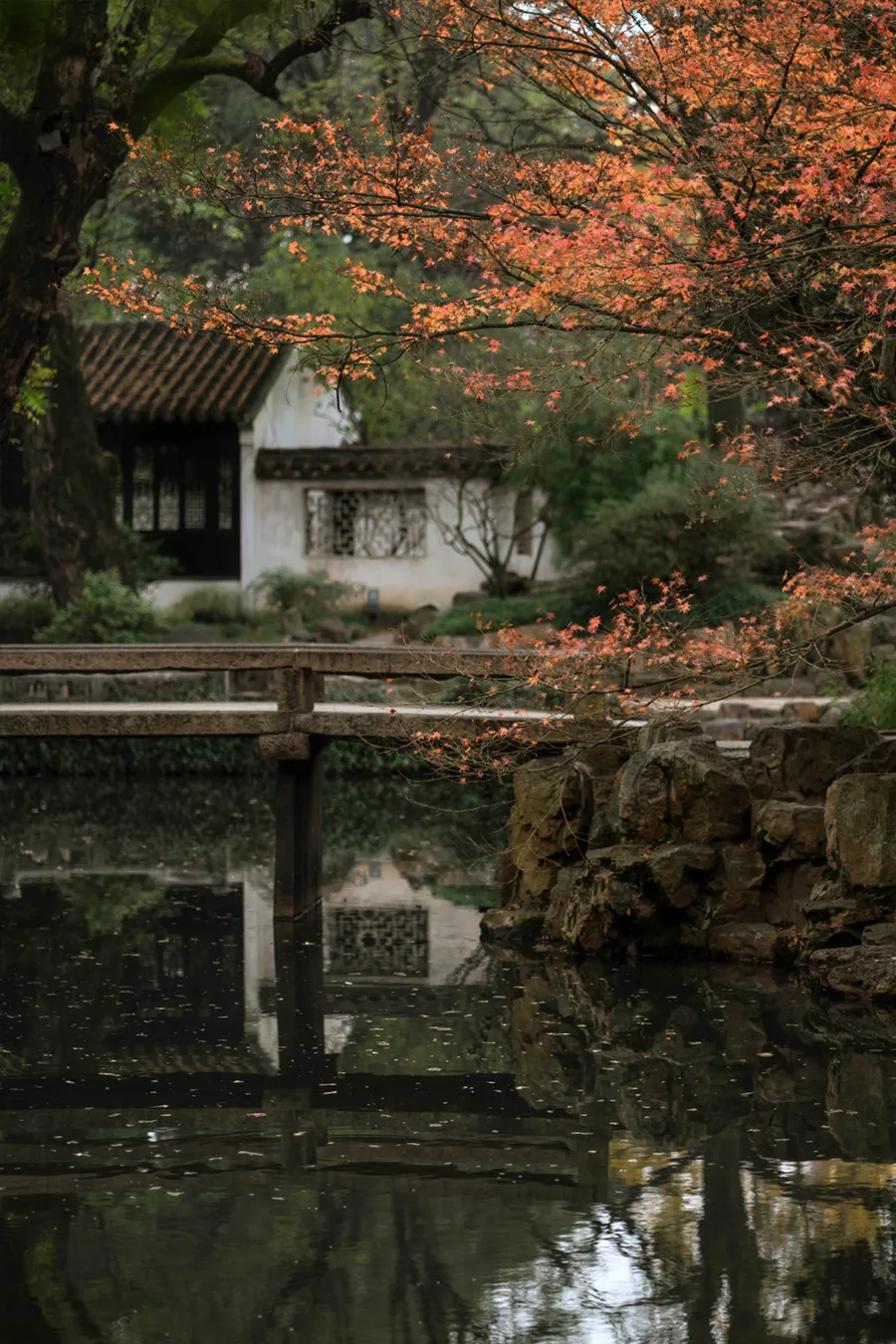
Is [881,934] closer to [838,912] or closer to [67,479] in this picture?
[838,912]

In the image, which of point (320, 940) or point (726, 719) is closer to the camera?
point (320, 940)

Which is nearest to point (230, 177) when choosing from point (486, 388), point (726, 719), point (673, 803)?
point (486, 388)

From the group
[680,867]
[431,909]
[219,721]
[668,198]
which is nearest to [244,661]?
[219,721]

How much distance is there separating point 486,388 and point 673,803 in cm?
369

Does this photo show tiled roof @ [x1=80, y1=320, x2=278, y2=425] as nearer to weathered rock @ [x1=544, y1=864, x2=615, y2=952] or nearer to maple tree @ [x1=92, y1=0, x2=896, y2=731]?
weathered rock @ [x1=544, y1=864, x2=615, y2=952]

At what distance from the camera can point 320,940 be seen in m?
14.8

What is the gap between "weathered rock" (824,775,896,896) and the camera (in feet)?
41.7

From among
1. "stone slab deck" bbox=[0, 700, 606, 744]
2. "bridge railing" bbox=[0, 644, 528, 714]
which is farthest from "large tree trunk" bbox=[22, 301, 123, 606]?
"bridge railing" bbox=[0, 644, 528, 714]

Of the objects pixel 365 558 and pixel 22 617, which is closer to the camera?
pixel 22 617

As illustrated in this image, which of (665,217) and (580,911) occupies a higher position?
(665,217)

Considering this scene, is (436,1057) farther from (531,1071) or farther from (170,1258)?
(170,1258)

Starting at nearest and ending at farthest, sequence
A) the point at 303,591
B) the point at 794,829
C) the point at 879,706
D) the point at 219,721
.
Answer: the point at 794,829, the point at 219,721, the point at 879,706, the point at 303,591

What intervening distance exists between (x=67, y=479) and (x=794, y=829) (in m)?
17.8

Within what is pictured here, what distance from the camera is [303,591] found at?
31.9 meters
